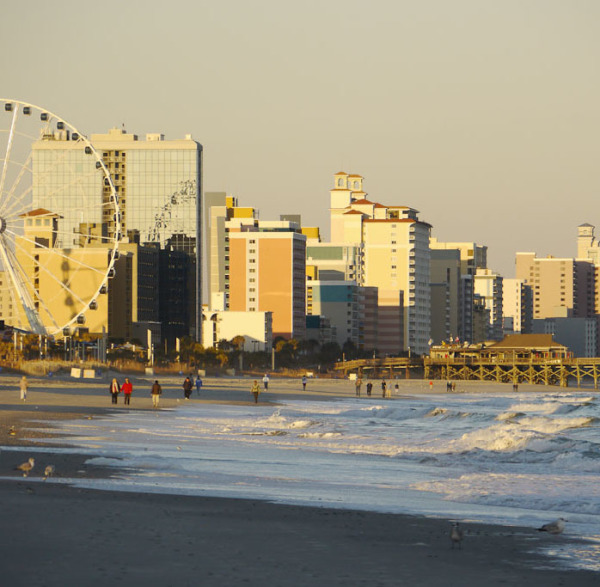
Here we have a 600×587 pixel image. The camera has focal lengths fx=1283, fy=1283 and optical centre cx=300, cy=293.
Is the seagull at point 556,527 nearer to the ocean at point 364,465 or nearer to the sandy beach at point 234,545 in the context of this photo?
the sandy beach at point 234,545

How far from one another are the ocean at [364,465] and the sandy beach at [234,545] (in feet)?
3.56

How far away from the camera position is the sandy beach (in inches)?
591

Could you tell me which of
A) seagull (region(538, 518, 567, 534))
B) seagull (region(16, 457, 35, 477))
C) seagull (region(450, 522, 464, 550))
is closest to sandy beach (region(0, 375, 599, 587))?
seagull (region(450, 522, 464, 550))

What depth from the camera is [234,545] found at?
56.3ft

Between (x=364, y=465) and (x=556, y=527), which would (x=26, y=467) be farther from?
(x=556, y=527)

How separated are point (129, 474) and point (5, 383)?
5565cm

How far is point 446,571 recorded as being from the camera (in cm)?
1595

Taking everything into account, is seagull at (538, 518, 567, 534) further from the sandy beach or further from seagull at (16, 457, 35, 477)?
seagull at (16, 457, 35, 477)

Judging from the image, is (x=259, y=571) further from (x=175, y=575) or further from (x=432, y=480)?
(x=432, y=480)

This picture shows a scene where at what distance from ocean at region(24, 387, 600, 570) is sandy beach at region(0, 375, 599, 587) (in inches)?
42.7

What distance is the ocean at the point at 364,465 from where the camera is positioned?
76.0 ft

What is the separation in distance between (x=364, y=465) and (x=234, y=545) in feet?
50.0

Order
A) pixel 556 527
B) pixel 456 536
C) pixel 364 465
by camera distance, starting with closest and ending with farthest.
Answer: pixel 456 536 → pixel 556 527 → pixel 364 465

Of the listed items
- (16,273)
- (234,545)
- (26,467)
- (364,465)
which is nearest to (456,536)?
(234,545)
